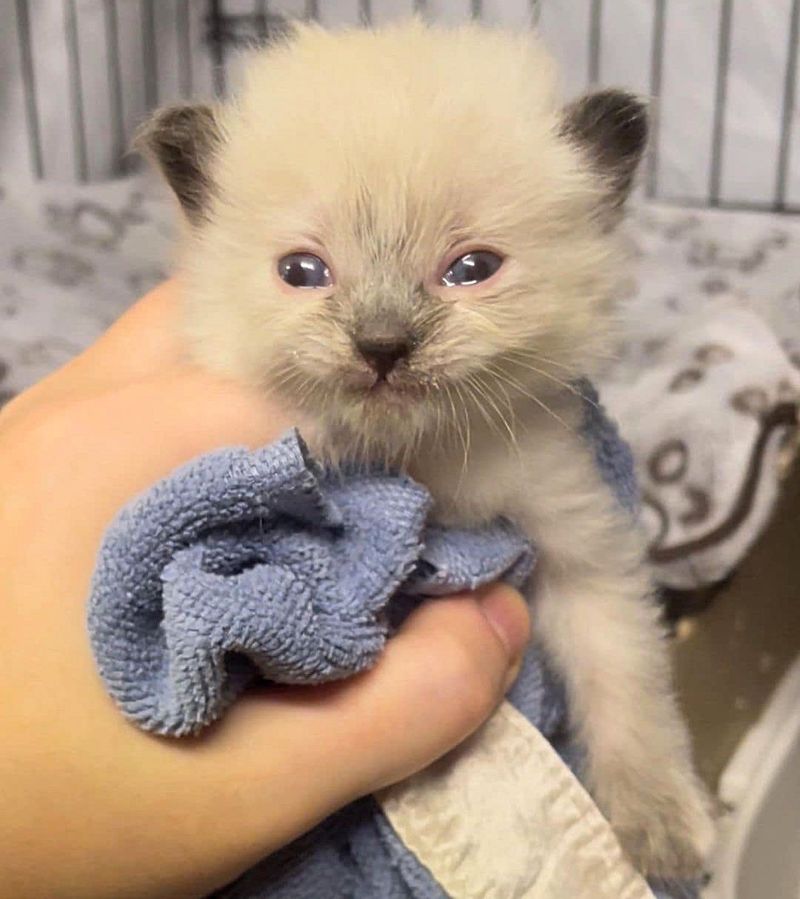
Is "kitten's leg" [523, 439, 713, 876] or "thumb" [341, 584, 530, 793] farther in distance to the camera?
"kitten's leg" [523, 439, 713, 876]

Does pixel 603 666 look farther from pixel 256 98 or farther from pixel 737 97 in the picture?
pixel 737 97

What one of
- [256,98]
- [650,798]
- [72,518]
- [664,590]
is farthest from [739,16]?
[72,518]

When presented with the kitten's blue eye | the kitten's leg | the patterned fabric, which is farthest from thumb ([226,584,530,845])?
the patterned fabric

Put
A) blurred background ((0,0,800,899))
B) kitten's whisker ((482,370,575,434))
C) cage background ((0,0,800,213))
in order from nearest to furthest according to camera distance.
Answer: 1. kitten's whisker ((482,370,575,434))
2. blurred background ((0,0,800,899))
3. cage background ((0,0,800,213))

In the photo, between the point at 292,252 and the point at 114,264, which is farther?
the point at 114,264

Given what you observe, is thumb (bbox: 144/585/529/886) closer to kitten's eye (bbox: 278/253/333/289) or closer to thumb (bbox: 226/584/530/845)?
thumb (bbox: 226/584/530/845)

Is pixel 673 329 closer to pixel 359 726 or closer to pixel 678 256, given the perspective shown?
pixel 678 256
